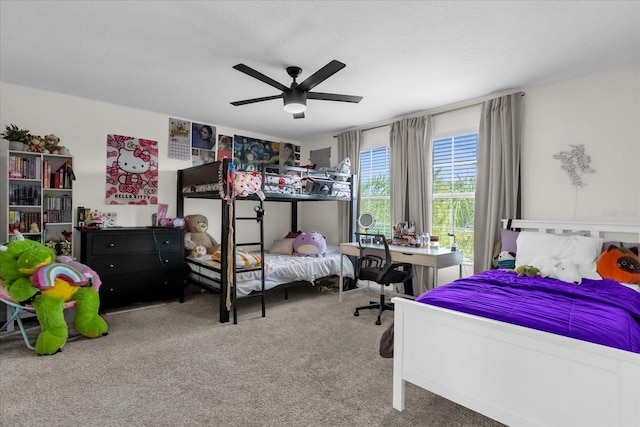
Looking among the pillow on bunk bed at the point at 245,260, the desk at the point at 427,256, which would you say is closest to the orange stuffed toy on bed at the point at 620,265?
the desk at the point at 427,256

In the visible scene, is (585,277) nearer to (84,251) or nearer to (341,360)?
(341,360)

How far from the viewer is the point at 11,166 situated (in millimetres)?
3398

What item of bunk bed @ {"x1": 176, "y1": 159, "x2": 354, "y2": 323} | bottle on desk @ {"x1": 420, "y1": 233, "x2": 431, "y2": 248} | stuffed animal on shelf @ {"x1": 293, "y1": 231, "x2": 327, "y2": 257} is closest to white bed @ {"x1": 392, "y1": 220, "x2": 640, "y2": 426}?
bunk bed @ {"x1": 176, "y1": 159, "x2": 354, "y2": 323}

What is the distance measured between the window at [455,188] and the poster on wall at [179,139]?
3.41m

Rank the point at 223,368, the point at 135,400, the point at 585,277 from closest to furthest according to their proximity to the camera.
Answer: the point at 135,400, the point at 223,368, the point at 585,277

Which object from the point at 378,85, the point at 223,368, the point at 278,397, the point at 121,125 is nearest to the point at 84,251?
the point at 121,125

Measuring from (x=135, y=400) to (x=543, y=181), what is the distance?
398 cm

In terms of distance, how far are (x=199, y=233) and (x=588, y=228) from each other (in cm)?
447

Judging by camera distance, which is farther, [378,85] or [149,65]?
[378,85]

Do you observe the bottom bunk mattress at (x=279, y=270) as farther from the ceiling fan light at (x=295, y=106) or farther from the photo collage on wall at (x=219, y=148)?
the ceiling fan light at (x=295, y=106)

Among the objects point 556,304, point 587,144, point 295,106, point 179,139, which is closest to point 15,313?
point 179,139

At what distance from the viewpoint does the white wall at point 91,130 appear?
12.1 ft

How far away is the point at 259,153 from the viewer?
5.61m

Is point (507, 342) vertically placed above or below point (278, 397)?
above
